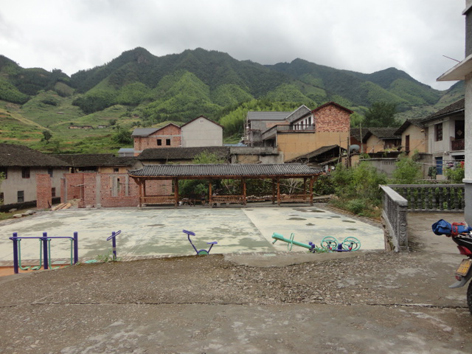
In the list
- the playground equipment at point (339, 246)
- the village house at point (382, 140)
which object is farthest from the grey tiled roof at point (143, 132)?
the playground equipment at point (339, 246)

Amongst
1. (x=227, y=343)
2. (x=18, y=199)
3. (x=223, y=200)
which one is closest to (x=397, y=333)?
(x=227, y=343)

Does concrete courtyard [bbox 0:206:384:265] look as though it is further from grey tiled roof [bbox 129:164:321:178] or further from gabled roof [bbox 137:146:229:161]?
gabled roof [bbox 137:146:229:161]

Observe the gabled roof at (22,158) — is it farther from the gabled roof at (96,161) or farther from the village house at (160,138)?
the village house at (160,138)

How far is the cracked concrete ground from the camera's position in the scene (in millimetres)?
3105

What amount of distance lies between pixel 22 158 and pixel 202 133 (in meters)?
25.4

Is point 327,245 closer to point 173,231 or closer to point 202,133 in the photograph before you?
point 173,231

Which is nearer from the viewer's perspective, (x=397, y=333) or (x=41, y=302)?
(x=397, y=333)

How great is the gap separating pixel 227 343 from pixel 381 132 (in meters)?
37.6

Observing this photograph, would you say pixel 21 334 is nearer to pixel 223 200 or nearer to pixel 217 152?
pixel 223 200

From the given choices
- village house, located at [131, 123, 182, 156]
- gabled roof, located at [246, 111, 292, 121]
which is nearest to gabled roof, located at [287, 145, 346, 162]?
gabled roof, located at [246, 111, 292, 121]

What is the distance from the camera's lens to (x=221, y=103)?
95812 millimetres

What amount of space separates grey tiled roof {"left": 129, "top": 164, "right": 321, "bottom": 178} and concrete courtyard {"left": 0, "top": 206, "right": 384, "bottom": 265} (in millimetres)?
3903

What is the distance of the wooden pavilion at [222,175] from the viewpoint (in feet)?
73.4

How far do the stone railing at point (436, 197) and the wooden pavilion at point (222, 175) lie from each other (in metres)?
13.2
